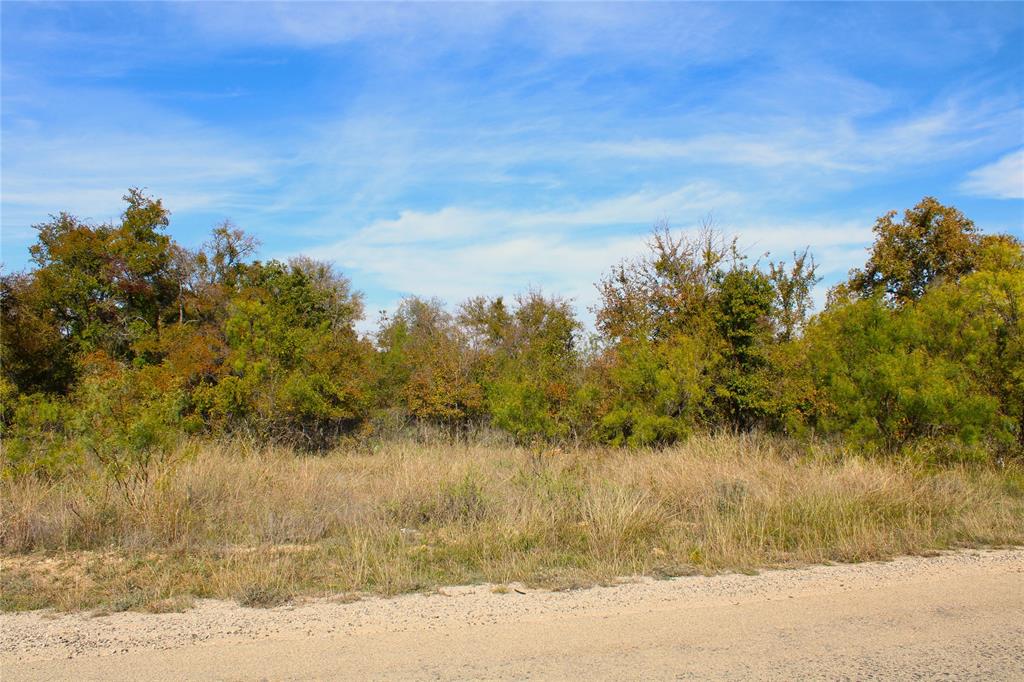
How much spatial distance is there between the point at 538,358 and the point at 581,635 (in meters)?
19.5

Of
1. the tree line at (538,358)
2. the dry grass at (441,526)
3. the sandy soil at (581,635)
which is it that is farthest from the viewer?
the tree line at (538,358)

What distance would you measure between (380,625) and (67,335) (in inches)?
1161

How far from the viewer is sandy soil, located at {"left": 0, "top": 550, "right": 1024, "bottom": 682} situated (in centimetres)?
464

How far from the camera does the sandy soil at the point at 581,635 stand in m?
4.64

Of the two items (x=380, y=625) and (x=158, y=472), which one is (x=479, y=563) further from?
(x=158, y=472)

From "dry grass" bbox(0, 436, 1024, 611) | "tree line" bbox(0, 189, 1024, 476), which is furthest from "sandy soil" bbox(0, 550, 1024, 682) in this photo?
"tree line" bbox(0, 189, 1024, 476)

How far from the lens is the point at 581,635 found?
208 inches

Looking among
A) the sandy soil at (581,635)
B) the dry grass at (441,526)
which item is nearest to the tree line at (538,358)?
the dry grass at (441,526)

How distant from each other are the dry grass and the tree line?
143cm

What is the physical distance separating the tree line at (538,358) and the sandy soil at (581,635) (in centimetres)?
483

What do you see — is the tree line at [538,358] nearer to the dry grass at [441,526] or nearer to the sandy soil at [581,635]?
the dry grass at [441,526]

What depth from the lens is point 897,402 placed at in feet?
41.3

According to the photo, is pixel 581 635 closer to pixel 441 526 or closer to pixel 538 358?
pixel 441 526

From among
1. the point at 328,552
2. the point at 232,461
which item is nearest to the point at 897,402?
the point at 328,552
